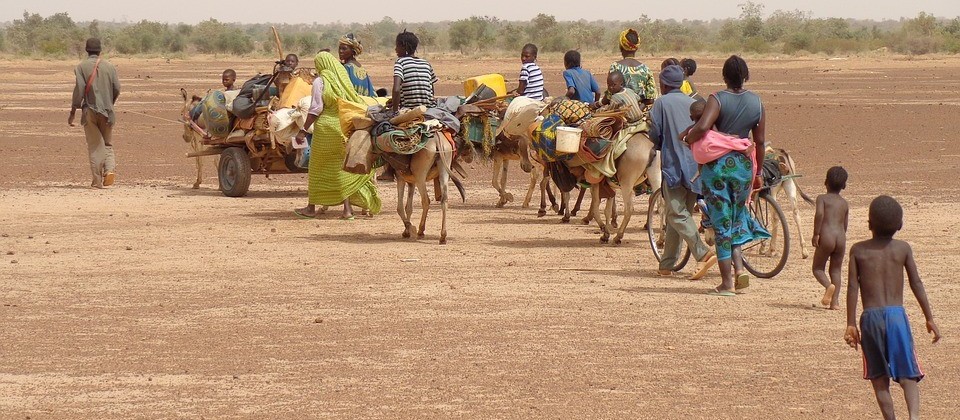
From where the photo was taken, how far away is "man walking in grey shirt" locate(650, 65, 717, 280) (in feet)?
37.5

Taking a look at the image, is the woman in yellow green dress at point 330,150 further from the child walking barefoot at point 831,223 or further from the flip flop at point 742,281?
the child walking barefoot at point 831,223

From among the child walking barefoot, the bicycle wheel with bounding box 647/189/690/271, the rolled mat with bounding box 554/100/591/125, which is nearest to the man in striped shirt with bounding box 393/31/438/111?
the rolled mat with bounding box 554/100/591/125

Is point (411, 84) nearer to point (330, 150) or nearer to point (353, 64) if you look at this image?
Result: point (353, 64)

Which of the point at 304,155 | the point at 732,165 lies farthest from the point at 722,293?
the point at 304,155

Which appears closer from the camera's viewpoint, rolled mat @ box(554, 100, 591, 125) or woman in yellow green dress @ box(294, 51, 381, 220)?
rolled mat @ box(554, 100, 591, 125)

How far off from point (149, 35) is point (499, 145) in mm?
69871

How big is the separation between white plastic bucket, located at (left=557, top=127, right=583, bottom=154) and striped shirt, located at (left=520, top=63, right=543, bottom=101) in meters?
3.32

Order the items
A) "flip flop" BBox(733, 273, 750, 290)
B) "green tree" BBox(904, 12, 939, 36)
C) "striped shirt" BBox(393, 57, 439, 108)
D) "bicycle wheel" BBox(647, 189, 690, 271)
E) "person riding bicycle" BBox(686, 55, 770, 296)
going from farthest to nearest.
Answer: "green tree" BBox(904, 12, 939, 36)
"striped shirt" BBox(393, 57, 439, 108)
"bicycle wheel" BBox(647, 189, 690, 271)
"flip flop" BBox(733, 273, 750, 290)
"person riding bicycle" BBox(686, 55, 770, 296)

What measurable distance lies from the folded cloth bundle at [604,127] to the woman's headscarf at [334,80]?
281cm

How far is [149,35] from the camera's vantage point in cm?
8325

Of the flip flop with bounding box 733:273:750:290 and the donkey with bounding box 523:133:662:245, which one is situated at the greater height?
the donkey with bounding box 523:133:662:245

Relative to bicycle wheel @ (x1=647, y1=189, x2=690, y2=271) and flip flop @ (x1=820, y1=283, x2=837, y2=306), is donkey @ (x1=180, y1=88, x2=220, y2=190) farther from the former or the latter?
flip flop @ (x1=820, y1=283, x2=837, y2=306)

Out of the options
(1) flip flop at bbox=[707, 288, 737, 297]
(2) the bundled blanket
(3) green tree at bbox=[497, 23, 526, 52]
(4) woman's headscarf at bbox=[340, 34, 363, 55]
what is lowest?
(3) green tree at bbox=[497, 23, 526, 52]

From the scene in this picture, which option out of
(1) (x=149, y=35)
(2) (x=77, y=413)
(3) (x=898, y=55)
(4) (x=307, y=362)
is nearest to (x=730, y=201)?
(4) (x=307, y=362)
